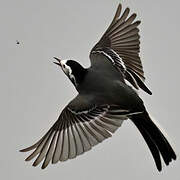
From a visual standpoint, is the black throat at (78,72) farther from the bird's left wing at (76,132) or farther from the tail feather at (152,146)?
the tail feather at (152,146)

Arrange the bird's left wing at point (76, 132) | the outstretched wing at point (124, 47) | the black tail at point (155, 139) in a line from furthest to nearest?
the outstretched wing at point (124, 47) < the black tail at point (155, 139) < the bird's left wing at point (76, 132)

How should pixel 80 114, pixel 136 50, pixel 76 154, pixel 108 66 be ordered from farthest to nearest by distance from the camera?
pixel 136 50, pixel 108 66, pixel 80 114, pixel 76 154

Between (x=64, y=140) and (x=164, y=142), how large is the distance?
692 mm

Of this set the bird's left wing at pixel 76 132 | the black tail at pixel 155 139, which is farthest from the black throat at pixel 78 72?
the black tail at pixel 155 139

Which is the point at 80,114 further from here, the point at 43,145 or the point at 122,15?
the point at 122,15

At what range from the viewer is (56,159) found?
392 cm

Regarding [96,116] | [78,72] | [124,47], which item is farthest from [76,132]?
[124,47]

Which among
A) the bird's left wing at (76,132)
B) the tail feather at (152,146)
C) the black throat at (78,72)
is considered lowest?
the tail feather at (152,146)

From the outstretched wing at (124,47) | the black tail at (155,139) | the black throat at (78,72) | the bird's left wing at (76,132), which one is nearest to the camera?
the bird's left wing at (76,132)

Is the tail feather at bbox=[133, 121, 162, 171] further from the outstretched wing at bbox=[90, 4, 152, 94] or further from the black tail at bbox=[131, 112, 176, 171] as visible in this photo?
the outstretched wing at bbox=[90, 4, 152, 94]

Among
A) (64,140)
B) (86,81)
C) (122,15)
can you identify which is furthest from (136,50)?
(64,140)

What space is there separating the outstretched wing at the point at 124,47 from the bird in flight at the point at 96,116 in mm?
64

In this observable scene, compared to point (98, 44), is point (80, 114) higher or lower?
lower

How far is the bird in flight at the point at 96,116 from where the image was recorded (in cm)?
394
